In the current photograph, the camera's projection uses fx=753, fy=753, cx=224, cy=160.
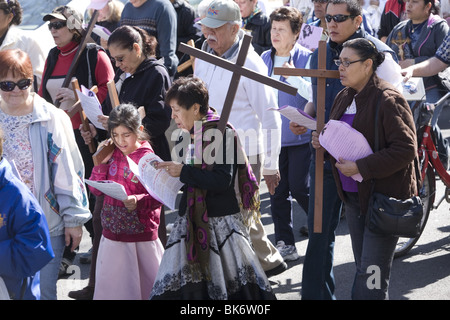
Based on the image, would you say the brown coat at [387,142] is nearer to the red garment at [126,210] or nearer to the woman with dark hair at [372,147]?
the woman with dark hair at [372,147]

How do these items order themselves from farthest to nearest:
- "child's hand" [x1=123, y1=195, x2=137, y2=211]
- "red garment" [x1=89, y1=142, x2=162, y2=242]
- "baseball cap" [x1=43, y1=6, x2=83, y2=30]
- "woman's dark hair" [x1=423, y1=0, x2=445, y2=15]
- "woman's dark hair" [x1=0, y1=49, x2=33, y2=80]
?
"woman's dark hair" [x1=423, y1=0, x2=445, y2=15]
"baseball cap" [x1=43, y1=6, x2=83, y2=30]
"red garment" [x1=89, y1=142, x2=162, y2=242]
"child's hand" [x1=123, y1=195, x2=137, y2=211]
"woman's dark hair" [x1=0, y1=49, x2=33, y2=80]

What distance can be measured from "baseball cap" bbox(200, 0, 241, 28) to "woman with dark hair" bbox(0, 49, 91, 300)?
146cm

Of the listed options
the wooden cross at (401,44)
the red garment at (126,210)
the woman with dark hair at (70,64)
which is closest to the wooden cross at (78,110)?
the woman with dark hair at (70,64)

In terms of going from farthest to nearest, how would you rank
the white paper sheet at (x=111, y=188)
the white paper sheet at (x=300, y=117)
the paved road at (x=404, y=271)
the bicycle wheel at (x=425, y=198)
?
1. the bicycle wheel at (x=425, y=198)
2. the paved road at (x=404, y=271)
3. the white paper sheet at (x=300, y=117)
4. the white paper sheet at (x=111, y=188)

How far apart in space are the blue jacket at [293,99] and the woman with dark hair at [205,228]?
1.86 metres

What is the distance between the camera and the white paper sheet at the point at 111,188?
4.54m

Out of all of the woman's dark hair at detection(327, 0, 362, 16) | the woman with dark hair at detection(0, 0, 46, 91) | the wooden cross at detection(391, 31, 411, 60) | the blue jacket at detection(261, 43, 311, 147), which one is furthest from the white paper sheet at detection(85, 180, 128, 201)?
the wooden cross at detection(391, 31, 411, 60)

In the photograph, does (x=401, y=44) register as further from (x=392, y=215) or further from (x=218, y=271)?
(x=218, y=271)

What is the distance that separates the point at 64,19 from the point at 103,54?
42cm

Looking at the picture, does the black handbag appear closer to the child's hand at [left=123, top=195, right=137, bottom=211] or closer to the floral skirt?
the floral skirt

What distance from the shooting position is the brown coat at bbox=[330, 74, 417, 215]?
167 inches

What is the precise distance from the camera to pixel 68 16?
6.24 meters

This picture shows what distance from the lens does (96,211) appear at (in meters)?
5.39
